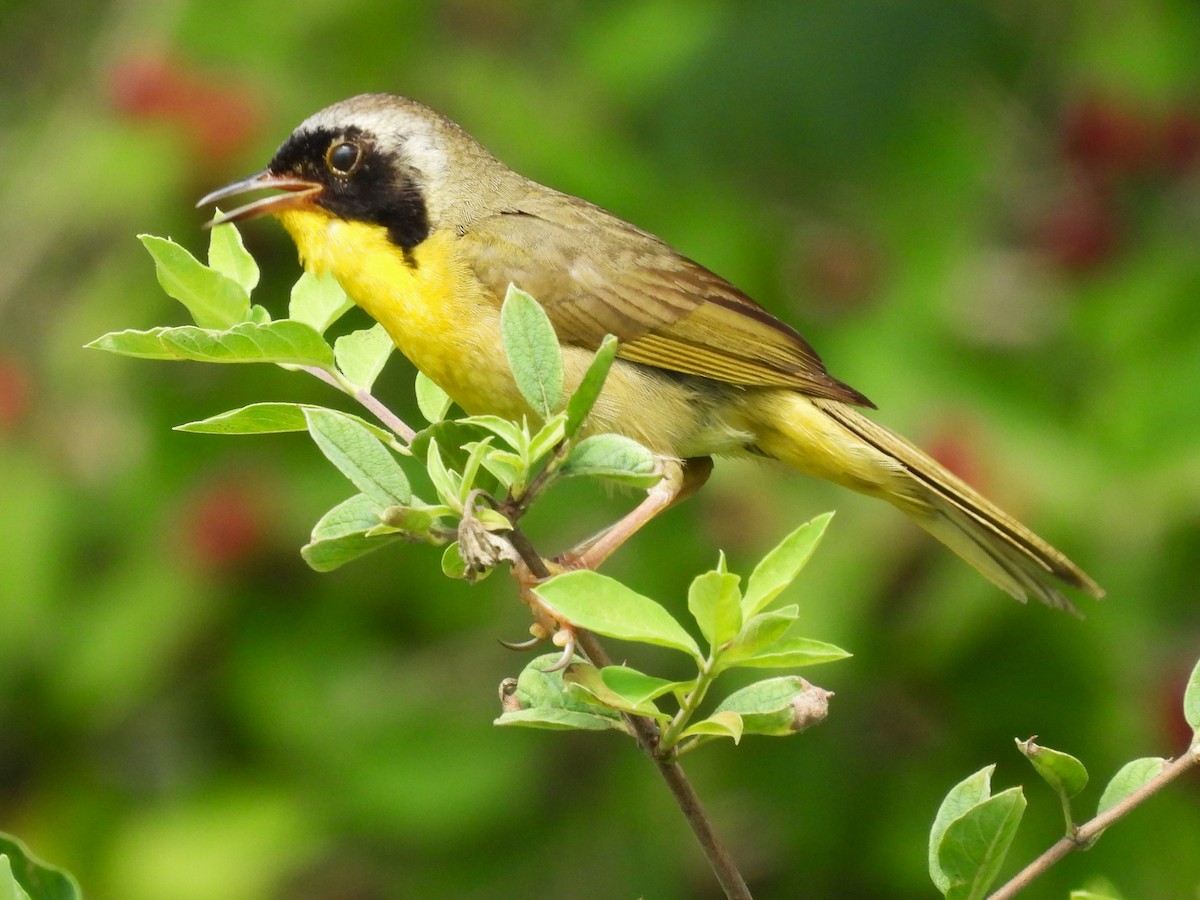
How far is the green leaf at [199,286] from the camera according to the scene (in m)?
2.08

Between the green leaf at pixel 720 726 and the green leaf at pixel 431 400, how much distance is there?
790mm

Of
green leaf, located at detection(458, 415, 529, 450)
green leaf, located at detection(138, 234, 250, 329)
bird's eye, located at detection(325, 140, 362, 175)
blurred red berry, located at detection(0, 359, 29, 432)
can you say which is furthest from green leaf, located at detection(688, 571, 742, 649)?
blurred red berry, located at detection(0, 359, 29, 432)

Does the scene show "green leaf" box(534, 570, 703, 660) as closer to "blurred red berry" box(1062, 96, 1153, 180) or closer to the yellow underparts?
the yellow underparts

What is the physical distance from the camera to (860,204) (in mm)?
5219

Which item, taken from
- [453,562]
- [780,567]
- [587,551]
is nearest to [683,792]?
[780,567]

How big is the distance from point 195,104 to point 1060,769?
12.0 ft

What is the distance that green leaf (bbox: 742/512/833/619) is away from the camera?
186 cm

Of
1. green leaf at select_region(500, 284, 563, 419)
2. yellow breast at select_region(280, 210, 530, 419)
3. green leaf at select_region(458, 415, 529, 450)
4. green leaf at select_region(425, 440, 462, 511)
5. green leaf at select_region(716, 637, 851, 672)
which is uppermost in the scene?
green leaf at select_region(500, 284, 563, 419)

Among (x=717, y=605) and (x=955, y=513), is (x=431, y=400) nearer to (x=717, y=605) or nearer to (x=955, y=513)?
(x=717, y=605)

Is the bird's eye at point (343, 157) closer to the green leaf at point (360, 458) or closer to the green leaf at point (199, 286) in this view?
the green leaf at point (199, 286)

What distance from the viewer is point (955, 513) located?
11.4 ft

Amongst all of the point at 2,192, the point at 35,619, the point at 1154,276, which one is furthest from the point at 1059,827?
the point at 2,192

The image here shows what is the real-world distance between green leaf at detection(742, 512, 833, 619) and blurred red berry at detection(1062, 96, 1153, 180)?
11.7 ft

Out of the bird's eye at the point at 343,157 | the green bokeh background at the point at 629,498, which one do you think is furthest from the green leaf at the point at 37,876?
the green bokeh background at the point at 629,498
